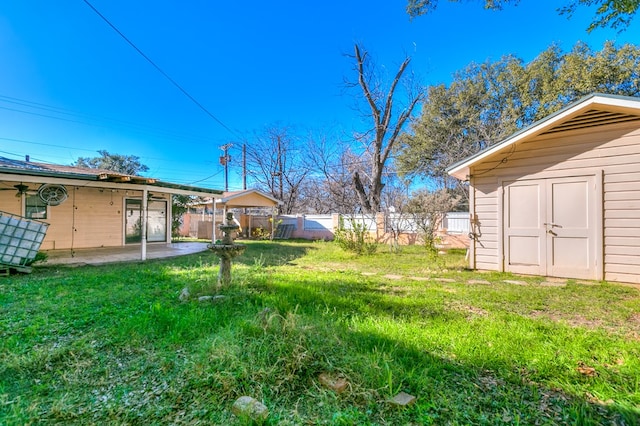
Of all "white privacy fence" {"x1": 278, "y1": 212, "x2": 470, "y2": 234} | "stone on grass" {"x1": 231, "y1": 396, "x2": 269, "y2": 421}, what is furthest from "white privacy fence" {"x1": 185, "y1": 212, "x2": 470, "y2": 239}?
"stone on grass" {"x1": 231, "y1": 396, "x2": 269, "y2": 421}

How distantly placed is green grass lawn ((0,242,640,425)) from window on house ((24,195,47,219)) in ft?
21.3

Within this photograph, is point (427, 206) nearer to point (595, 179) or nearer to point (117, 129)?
point (595, 179)

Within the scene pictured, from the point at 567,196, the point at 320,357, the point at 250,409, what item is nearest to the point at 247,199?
the point at 567,196

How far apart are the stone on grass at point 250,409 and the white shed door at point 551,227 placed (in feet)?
20.7

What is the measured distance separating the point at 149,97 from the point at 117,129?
22.4 feet

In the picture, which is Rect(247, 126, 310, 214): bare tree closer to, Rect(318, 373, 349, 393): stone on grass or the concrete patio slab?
the concrete patio slab

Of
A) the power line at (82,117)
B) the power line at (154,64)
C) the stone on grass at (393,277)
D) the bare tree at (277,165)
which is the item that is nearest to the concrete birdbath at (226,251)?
the stone on grass at (393,277)

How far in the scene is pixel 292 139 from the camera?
2186cm

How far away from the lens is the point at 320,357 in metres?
2.27

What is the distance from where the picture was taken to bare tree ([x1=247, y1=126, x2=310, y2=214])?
21.7 meters

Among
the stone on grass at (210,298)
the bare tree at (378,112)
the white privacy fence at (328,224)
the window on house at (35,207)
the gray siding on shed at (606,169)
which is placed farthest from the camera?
the bare tree at (378,112)

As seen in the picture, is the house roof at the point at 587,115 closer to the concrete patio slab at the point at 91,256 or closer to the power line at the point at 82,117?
the concrete patio slab at the point at 91,256

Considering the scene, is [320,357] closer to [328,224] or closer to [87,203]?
[87,203]

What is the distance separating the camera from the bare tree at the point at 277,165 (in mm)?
21688
